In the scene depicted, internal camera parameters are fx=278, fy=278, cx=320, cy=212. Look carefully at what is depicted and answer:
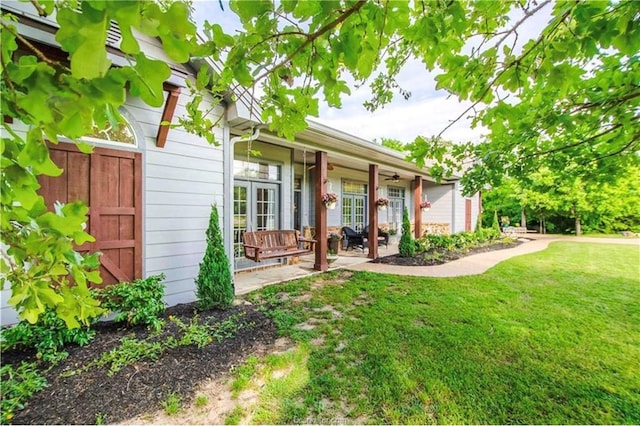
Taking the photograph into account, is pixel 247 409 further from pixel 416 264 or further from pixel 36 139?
pixel 416 264

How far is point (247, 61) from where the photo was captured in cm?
126

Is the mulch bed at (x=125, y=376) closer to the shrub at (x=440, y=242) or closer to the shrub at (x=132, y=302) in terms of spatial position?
the shrub at (x=132, y=302)

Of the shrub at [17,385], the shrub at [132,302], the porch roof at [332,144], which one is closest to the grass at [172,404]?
the shrub at [17,385]

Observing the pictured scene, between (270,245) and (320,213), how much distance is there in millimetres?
1396

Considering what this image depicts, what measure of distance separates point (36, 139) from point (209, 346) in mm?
3004

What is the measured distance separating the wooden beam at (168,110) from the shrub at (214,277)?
52.7 inches

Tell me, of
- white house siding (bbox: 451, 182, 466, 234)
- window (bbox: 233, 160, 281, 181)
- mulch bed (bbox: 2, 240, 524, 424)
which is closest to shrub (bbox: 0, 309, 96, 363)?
mulch bed (bbox: 2, 240, 524, 424)

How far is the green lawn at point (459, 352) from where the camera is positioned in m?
2.22

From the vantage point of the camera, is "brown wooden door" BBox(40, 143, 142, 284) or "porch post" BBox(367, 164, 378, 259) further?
"porch post" BBox(367, 164, 378, 259)

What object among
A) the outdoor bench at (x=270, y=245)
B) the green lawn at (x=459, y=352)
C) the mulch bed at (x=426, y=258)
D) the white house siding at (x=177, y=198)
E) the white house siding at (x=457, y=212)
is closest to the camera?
the green lawn at (x=459, y=352)

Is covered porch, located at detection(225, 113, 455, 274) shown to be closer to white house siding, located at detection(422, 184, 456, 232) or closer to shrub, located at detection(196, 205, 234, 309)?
shrub, located at detection(196, 205, 234, 309)

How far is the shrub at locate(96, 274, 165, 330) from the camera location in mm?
3203

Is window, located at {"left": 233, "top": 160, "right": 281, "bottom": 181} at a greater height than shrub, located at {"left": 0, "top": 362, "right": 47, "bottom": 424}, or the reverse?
window, located at {"left": 233, "top": 160, "right": 281, "bottom": 181}

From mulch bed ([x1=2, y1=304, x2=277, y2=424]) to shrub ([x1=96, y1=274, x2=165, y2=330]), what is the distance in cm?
15
